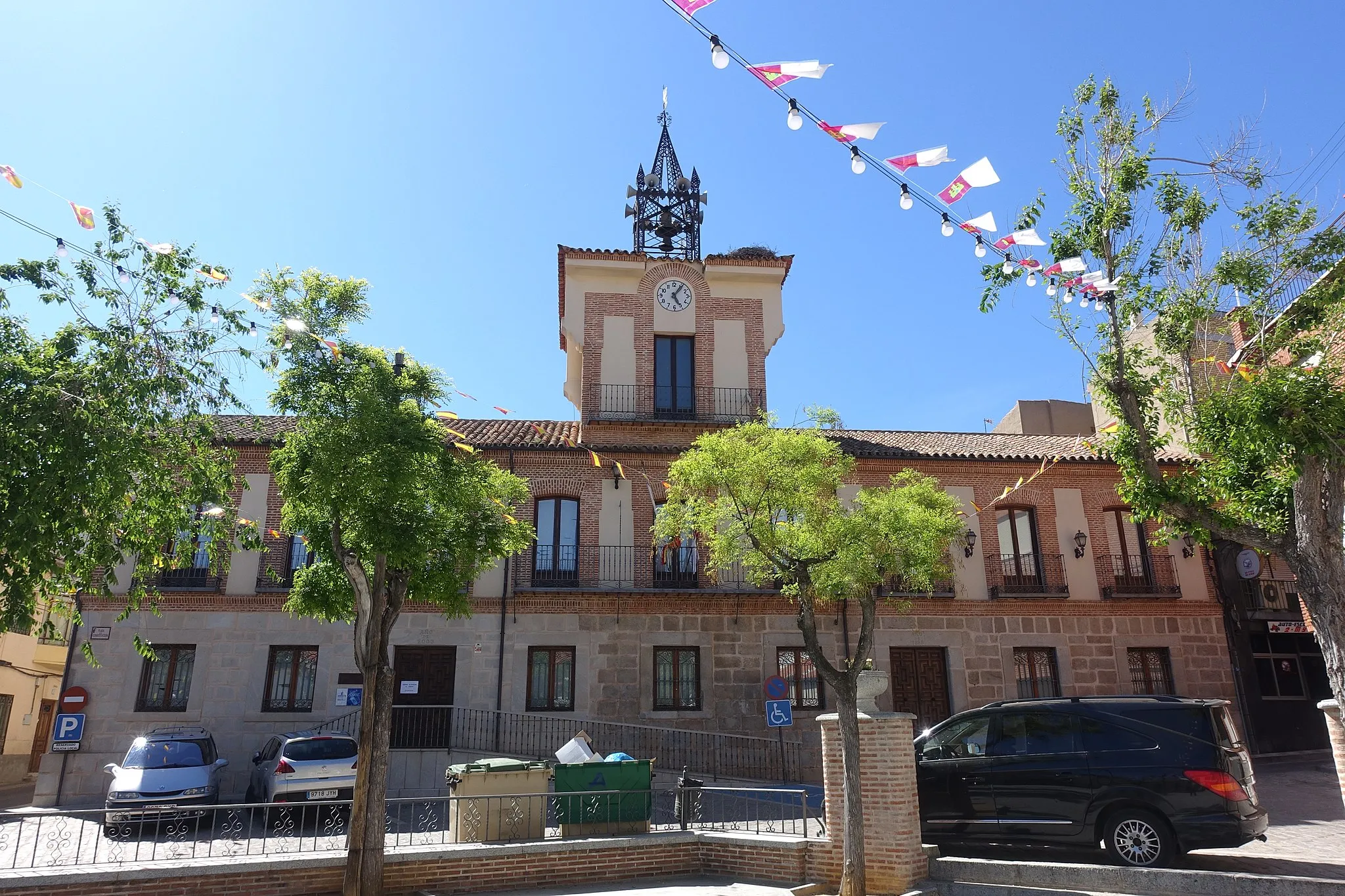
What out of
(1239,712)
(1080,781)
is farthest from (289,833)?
(1239,712)

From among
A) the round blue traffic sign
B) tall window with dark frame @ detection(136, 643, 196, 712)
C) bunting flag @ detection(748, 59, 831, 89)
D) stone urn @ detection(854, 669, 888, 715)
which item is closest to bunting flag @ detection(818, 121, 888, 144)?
bunting flag @ detection(748, 59, 831, 89)

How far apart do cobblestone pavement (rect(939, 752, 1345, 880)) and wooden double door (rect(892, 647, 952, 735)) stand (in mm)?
5852

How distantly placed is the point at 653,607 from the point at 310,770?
7.55m

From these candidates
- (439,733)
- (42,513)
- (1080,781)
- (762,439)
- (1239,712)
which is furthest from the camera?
(1239,712)

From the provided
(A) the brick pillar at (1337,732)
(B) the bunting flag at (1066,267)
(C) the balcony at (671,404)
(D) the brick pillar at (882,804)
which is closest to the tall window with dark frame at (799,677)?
(C) the balcony at (671,404)

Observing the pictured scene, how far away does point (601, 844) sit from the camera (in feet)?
33.8

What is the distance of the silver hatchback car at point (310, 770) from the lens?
13.2m

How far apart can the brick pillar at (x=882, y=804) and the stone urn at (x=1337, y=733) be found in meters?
4.41

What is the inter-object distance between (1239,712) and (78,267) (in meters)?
23.2

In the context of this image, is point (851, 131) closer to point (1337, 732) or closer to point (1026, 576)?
point (1337, 732)

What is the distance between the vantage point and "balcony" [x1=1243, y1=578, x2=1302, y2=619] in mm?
20609

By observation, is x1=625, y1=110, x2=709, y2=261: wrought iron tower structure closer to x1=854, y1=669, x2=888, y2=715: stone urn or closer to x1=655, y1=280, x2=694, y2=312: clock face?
x1=655, y1=280, x2=694, y2=312: clock face

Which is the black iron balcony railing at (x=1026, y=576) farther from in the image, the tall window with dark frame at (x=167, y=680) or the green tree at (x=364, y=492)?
the tall window with dark frame at (x=167, y=680)

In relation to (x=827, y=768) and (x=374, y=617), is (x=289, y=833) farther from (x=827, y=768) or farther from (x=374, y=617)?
(x=827, y=768)
